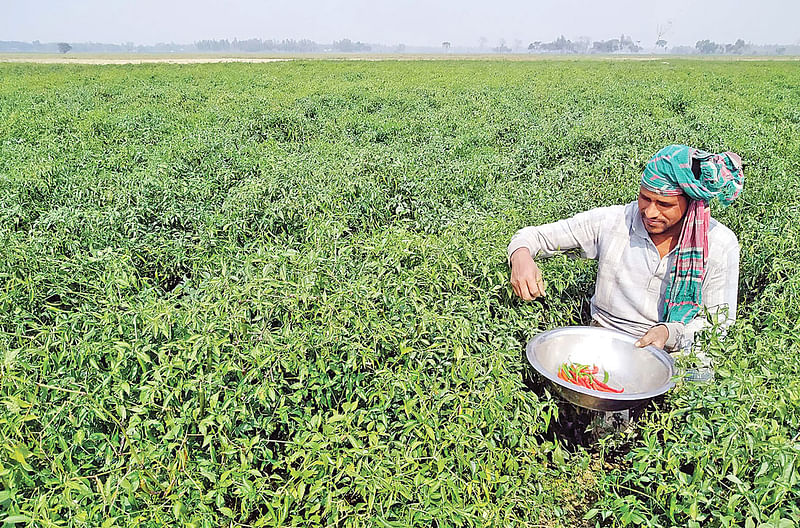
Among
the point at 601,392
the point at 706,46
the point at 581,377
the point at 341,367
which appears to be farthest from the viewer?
the point at 706,46

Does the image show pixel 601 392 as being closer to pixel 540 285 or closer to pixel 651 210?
pixel 540 285

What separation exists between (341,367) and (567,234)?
1.58 meters

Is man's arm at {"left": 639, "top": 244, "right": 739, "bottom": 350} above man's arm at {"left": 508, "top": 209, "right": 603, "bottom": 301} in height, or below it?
below

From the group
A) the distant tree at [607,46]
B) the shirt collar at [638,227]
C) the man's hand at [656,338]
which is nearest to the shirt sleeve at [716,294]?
the man's hand at [656,338]

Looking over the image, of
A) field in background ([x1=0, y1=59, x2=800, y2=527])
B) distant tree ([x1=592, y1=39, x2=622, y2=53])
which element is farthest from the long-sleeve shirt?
distant tree ([x1=592, y1=39, x2=622, y2=53])

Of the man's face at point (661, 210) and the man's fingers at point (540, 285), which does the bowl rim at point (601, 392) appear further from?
the man's face at point (661, 210)

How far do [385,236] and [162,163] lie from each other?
4.03 meters

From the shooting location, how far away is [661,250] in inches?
135

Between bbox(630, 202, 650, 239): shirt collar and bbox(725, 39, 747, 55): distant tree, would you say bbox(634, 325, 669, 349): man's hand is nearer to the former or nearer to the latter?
bbox(630, 202, 650, 239): shirt collar

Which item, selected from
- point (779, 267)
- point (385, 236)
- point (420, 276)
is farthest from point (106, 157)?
point (779, 267)

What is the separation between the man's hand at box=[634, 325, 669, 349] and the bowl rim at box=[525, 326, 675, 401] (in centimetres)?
3

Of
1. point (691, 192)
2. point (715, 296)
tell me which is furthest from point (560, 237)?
point (715, 296)

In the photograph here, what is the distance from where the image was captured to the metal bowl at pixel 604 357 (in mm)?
2893

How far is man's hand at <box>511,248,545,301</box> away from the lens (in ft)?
10.6
